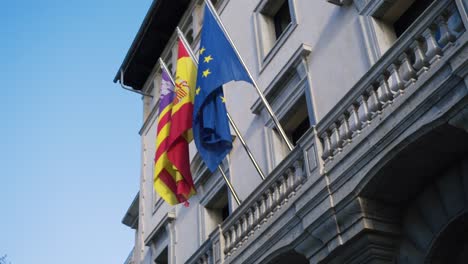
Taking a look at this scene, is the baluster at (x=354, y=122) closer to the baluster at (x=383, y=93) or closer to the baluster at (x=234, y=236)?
the baluster at (x=383, y=93)

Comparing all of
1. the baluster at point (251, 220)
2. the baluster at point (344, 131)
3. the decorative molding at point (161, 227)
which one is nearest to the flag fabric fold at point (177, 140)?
the baluster at point (251, 220)

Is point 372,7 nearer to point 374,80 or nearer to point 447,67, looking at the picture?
point 374,80

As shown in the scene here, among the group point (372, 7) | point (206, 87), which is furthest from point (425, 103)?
point (206, 87)

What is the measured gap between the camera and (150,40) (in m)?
24.7

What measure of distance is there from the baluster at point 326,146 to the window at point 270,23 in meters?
5.52

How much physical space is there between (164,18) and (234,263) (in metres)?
14.3

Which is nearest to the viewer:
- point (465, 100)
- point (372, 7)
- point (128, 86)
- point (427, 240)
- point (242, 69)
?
point (465, 100)

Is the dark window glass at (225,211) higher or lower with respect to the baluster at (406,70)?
higher

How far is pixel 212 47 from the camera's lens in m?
14.0

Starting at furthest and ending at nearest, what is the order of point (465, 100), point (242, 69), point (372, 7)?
→ point (242, 69) → point (372, 7) → point (465, 100)

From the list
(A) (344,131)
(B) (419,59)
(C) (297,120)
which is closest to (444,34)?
(B) (419,59)

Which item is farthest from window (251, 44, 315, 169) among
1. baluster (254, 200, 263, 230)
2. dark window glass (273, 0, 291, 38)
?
baluster (254, 200, 263, 230)

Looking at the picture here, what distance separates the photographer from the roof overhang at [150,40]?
77.0 feet

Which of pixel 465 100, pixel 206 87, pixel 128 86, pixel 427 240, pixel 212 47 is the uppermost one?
pixel 128 86
